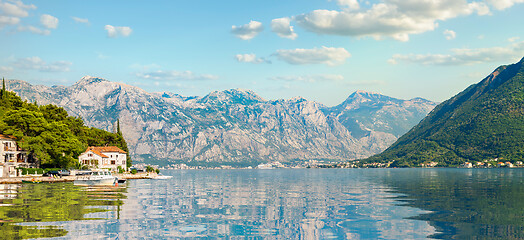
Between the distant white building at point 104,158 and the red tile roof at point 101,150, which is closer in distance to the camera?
the distant white building at point 104,158

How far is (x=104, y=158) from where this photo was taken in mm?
170750

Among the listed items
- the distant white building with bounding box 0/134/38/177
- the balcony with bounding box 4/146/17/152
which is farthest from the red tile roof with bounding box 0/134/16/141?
the balcony with bounding box 4/146/17/152

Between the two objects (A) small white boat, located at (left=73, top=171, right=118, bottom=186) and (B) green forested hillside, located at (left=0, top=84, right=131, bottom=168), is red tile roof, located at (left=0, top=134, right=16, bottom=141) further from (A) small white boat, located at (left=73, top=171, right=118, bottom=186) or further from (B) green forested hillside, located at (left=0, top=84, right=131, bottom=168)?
(A) small white boat, located at (left=73, top=171, right=118, bottom=186)

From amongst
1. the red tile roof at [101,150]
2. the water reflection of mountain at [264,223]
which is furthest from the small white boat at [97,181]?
the water reflection of mountain at [264,223]

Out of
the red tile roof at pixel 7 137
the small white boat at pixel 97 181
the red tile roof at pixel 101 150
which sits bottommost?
the small white boat at pixel 97 181

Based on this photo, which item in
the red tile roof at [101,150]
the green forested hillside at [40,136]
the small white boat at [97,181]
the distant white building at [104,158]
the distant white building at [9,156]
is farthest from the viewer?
the red tile roof at [101,150]

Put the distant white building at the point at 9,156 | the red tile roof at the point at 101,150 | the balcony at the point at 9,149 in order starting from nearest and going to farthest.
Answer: the distant white building at the point at 9,156
the balcony at the point at 9,149
the red tile roof at the point at 101,150

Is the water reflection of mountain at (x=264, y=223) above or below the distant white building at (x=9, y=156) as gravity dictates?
below

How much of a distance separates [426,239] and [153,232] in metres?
21.1

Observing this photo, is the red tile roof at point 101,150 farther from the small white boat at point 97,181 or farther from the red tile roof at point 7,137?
the small white boat at point 97,181

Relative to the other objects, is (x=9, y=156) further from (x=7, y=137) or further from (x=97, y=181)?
(x=97, y=181)

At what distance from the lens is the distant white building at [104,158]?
164000mm

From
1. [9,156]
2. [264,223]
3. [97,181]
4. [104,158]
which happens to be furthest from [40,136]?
[264,223]

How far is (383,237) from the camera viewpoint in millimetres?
31375
